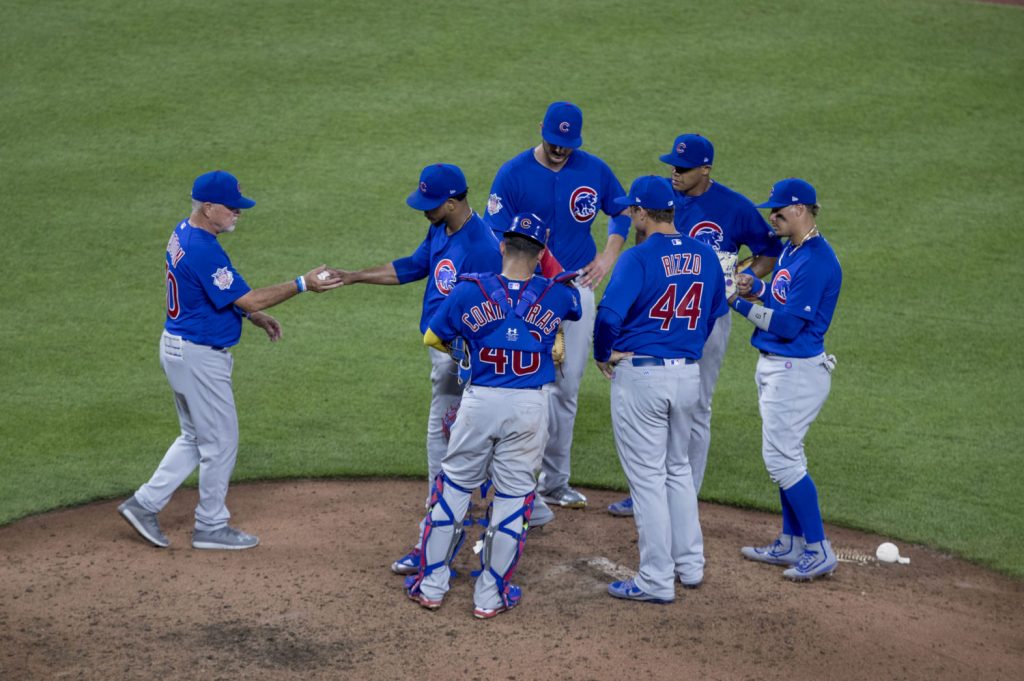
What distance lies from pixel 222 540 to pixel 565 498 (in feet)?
6.81

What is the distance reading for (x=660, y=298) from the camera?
239 inches

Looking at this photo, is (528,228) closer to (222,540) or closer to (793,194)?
(793,194)

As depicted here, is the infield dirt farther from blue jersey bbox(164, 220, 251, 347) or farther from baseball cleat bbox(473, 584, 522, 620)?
blue jersey bbox(164, 220, 251, 347)

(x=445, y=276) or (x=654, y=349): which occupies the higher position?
(x=445, y=276)

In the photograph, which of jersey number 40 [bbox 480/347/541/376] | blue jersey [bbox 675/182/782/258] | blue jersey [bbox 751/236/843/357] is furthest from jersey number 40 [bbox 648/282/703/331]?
blue jersey [bbox 675/182/782/258]

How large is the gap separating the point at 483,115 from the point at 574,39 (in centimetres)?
255

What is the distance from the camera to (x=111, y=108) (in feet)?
46.1

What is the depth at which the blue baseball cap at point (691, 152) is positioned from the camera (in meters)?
6.93

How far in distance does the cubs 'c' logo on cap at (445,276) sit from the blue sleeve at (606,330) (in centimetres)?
85

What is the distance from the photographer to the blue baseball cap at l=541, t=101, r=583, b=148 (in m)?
6.93

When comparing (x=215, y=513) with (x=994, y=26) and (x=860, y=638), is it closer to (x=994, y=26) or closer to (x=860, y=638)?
(x=860, y=638)

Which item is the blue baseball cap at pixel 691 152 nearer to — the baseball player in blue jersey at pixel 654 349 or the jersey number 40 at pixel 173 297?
the baseball player in blue jersey at pixel 654 349

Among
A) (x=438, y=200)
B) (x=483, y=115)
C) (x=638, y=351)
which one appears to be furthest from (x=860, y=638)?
(x=483, y=115)

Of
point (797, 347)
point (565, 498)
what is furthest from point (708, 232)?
point (565, 498)
